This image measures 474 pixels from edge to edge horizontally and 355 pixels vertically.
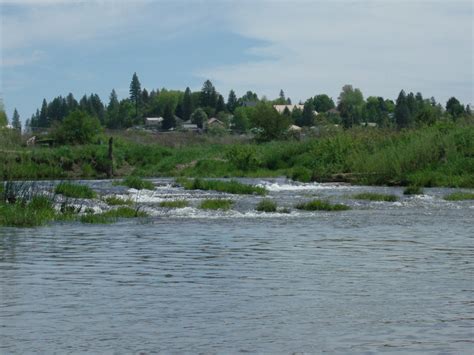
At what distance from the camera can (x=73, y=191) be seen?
1074 inches

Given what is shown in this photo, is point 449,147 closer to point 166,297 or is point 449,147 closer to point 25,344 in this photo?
point 166,297

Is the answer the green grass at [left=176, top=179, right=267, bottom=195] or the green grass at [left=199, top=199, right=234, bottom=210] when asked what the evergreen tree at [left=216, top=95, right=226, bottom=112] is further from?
the green grass at [left=199, top=199, right=234, bottom=210]

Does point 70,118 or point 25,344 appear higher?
point 70,118

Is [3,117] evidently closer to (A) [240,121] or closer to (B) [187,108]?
(A) [240,121]

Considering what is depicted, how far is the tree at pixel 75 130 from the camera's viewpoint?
64938 millimetres

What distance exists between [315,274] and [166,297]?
9.89 ft

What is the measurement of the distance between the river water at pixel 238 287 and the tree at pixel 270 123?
167 feet

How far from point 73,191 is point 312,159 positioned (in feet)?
85.2

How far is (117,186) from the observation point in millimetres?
35719

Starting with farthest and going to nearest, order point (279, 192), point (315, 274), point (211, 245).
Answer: point (279, 192) → point (211, 245) → point (315, 274)

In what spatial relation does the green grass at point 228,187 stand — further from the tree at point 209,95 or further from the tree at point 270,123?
the tree at point 209,95

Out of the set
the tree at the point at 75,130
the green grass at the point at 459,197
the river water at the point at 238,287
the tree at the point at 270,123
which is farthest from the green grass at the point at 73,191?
the tree at the point at 270,123

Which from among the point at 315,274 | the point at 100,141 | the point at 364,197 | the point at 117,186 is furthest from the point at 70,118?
the point at 315,274

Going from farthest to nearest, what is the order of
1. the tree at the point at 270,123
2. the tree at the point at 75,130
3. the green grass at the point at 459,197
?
the tree at the point at 270,123 → the tree at the point at 75,130 → the green grass at the point at 459,197
